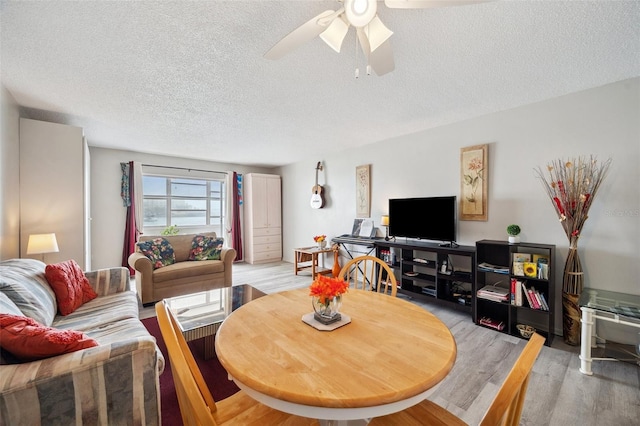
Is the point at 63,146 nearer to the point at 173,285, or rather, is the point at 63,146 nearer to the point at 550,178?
the point at 173,285

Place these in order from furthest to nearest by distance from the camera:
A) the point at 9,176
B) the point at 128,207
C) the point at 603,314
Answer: the point at 128,207 < the point at 9,176 < the point at 603,314

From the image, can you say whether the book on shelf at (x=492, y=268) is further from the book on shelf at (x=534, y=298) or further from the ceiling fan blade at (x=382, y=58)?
the ceiling fan blade at (x=382, y=58)

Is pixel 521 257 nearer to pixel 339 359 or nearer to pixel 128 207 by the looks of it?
pixel 339 359

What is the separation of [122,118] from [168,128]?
508 millimetres

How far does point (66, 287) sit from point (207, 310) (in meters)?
1.10

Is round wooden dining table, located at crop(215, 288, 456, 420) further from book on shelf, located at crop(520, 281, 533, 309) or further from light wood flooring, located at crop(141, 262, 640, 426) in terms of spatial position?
book on shelf, located at crop(520, 281, 533, 309)

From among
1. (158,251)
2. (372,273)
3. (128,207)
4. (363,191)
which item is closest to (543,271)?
(372,273)

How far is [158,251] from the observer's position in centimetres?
357

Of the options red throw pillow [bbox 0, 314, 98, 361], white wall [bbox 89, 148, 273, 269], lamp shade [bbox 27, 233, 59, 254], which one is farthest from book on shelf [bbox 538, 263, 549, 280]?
white wall [bbox 89, 148, 273, 269]

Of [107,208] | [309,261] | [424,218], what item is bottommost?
[309,261]

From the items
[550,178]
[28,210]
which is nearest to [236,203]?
[28,210]

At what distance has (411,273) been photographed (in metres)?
3.55

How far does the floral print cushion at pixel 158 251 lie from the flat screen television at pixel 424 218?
10.5 feet

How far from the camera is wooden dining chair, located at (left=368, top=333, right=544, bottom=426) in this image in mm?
622
